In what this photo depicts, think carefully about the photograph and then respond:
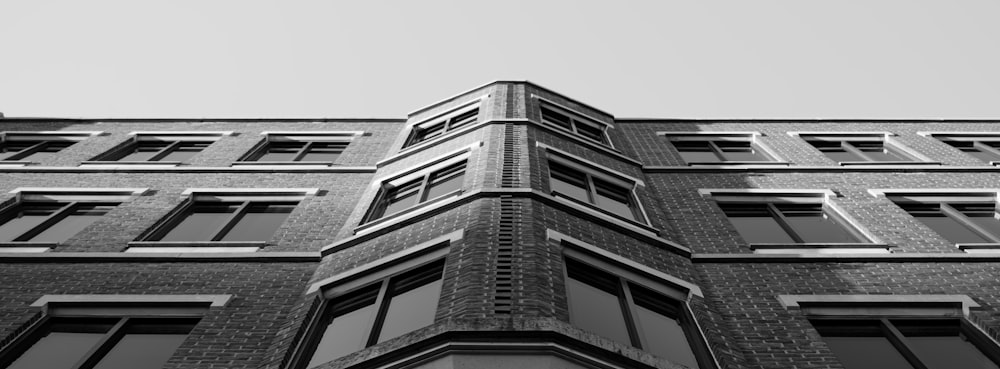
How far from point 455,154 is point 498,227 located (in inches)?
180

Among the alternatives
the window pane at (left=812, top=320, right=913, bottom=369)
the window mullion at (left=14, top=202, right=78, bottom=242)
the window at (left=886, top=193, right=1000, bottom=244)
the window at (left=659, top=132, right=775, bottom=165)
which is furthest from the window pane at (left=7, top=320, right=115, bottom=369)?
the window at (left=886, top=193, right=1000, bottom=244)

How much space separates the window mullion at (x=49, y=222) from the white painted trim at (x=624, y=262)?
9710 millimetres

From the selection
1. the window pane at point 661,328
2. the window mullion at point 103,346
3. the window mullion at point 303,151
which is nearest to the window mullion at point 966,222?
the window pane at point 661,328

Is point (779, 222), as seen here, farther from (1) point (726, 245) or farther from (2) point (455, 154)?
(2) point (455, 154)

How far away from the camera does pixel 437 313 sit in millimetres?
7547

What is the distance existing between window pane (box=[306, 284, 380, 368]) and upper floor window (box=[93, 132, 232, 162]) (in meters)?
10.5

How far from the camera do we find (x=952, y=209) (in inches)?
537

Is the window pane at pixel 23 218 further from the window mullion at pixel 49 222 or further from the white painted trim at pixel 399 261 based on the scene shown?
the white painted trim at pixel 399 261

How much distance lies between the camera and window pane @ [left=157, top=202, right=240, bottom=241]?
40.1ft

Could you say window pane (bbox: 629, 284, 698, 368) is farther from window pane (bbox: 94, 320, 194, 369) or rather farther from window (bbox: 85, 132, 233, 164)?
window (bbox: 85, 132, 233, 164)

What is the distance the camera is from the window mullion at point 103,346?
8.16 metres

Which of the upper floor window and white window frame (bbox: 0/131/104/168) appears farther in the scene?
white window frame (bbox: 0/131/104/168)

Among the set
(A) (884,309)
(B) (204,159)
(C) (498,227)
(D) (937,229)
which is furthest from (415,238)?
(D) (937,229)

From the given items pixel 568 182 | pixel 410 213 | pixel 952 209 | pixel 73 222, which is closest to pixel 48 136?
pixel 73 222
